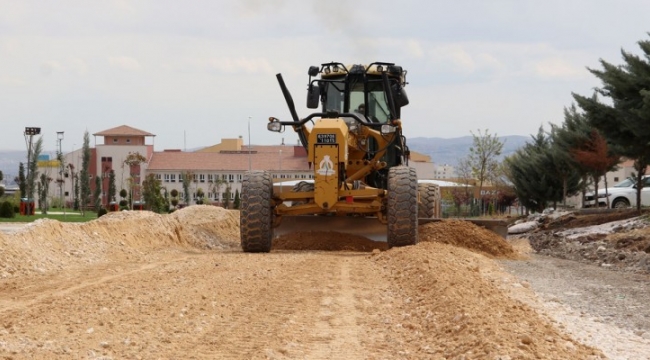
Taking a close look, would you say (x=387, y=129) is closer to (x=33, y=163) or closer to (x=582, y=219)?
(x=582, y=219)

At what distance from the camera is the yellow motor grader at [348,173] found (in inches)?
641

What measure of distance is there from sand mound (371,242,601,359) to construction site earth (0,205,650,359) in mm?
23

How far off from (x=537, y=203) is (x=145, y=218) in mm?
34438

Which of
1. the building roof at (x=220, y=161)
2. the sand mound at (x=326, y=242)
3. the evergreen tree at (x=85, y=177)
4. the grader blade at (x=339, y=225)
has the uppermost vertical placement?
the building roof at (x=220, y=161)

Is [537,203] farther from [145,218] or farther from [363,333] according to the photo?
[363,333]

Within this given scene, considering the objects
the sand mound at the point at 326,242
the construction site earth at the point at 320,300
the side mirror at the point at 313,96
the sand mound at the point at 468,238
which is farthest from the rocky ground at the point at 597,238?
the side mirror at the point at 313,96

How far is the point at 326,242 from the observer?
711 inches

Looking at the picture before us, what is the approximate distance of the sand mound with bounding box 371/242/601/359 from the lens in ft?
23.4

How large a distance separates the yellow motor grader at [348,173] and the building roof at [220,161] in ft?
253

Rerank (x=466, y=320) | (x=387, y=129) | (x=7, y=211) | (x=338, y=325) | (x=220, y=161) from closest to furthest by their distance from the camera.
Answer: (x=466, y=320), (x=338, y=325), (x=387, y=129), (x=7, y=211), (x=220, y=161)

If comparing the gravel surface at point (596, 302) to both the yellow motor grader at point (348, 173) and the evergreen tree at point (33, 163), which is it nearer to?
the yellow motor grader at point (348, 173)

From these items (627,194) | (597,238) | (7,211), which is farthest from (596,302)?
(627,194)

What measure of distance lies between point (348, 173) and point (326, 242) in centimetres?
138

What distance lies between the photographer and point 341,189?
54.0 ft
